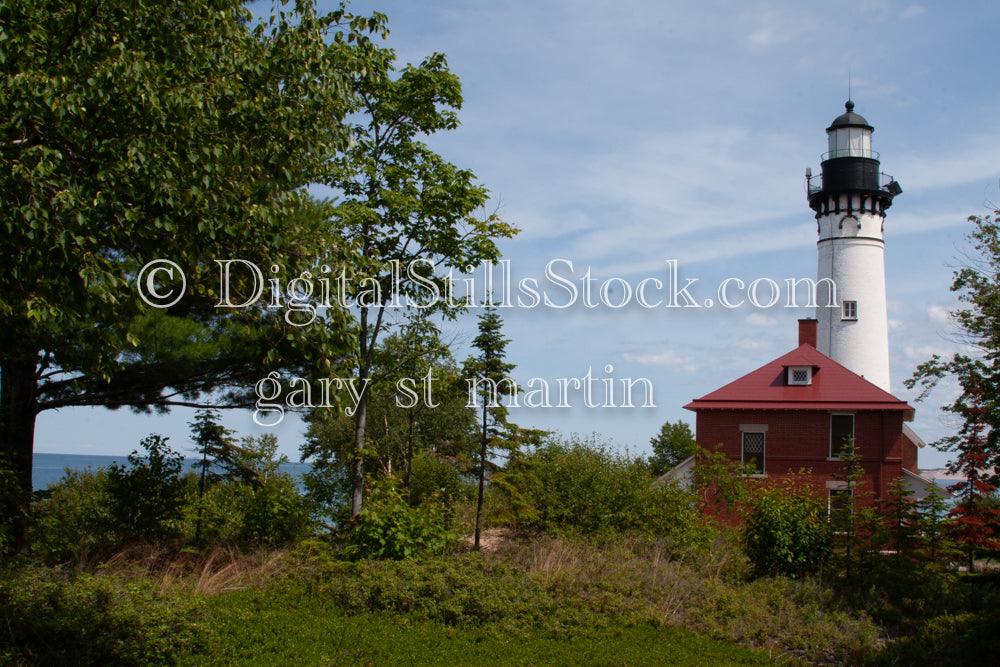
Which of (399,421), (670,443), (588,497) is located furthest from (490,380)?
(670,443)

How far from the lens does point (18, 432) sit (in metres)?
11.8

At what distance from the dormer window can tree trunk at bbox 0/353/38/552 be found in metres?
23.8

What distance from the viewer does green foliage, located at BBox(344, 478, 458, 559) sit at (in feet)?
39.0

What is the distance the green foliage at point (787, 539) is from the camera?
1234 centimetres

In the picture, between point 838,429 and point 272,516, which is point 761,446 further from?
point 272,516

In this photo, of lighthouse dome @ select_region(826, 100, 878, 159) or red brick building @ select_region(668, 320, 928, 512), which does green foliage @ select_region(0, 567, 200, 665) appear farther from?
lighthouse dome @ select_region(826, 100, 878, 159)

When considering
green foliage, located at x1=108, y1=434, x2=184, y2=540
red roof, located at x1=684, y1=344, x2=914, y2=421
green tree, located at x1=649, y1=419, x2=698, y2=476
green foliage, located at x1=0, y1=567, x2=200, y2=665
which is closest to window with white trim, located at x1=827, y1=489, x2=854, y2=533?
green foliage, located at x1=0, y1=567, x2=200, y2=665

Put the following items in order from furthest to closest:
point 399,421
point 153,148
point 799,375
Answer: point 399,421, point 799,375, point 153,148

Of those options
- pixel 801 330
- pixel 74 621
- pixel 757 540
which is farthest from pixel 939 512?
pixel 801 330

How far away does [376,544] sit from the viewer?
12016 millimetres

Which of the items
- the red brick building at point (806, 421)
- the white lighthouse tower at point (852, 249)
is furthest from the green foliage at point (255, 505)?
the white lighthouse tower at point (852, 249)

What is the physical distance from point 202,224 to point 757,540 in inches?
388

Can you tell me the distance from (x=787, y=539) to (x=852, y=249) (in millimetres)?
26567

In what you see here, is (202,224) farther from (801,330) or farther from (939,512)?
(801,330)
